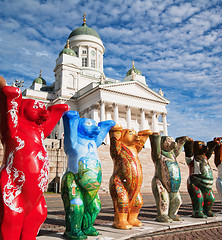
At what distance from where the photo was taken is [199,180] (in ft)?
20.3

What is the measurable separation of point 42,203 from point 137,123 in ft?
123

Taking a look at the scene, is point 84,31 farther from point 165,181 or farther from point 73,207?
point 73,207

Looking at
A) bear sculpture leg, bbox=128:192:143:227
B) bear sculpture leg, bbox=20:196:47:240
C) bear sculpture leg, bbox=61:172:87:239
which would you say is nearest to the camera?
bear sculpture leg, bbox=20:196:47:240

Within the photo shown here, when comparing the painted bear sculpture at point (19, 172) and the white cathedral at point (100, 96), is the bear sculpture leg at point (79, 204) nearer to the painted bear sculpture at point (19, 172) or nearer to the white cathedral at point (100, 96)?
the painted bear sculpture at point (19, 172)

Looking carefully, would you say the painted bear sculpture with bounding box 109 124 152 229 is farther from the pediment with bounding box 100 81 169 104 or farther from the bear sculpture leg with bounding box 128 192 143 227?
the pediment with bounding box 100 81 169 104

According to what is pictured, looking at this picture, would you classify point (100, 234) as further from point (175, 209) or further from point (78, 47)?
point (78, 47)

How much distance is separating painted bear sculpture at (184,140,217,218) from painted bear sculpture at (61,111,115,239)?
120 inches

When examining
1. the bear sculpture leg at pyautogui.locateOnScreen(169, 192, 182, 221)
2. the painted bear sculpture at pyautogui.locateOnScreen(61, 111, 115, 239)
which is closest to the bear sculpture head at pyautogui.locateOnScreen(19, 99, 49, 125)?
the painted bear sculpture at pyautogui.locateOnScreen(61, 111, 115, 239)

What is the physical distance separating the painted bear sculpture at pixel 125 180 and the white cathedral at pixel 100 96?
2706 centimetres

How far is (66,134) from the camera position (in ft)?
13.9

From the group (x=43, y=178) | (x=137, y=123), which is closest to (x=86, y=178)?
(x=43, y=178)

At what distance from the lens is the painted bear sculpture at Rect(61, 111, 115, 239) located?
387 centimetres

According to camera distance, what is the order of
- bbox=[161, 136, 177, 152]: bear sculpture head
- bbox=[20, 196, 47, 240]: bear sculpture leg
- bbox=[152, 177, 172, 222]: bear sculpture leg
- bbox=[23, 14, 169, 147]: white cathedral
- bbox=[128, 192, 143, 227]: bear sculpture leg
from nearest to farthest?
bbox=[20, 196, 47, 240]: bear sculpture leg < bbox=[128, 192, 143, 227]: bear sculpture leg < bbox=[152, 177, 172, 222]: bear sculpture leg < bbox=[161, 136, 177, 152]: bear sculpture head < bbox=[23, 14, 169, 147]: white cathedral

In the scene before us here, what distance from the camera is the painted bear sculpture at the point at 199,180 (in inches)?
238
